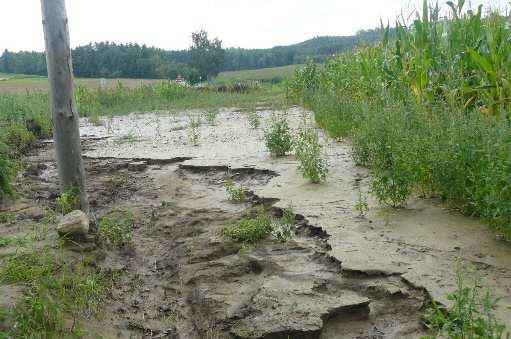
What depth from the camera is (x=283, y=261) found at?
12.3ft

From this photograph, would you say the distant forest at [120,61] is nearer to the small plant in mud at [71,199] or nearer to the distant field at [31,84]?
the distant field at [31,84]

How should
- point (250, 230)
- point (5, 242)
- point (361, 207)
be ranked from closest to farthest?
1. point (5, 242)
2. point (250, 230)
3. point (361, 207)

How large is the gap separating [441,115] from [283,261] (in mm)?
2175

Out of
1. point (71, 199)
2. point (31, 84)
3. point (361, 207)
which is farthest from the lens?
point (31, 84)

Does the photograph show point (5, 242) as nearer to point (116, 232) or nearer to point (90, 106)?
point (116, 232)

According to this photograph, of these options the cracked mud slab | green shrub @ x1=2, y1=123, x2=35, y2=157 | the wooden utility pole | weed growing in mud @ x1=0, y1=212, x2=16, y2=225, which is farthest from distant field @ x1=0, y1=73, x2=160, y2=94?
the wooden utility pole

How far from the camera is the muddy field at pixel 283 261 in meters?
3.01

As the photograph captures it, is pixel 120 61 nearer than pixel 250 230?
No

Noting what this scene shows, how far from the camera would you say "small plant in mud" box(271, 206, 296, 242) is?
166 inches

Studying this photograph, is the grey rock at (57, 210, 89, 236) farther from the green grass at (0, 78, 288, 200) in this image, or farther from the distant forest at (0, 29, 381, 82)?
the distant forest at (0, 29, 381, 82)

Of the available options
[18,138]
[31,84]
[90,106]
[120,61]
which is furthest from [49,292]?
[120,61]

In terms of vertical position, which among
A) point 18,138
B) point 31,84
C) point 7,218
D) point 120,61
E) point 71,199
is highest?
point 120,61

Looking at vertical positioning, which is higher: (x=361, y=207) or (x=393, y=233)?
(x=361, y=207)

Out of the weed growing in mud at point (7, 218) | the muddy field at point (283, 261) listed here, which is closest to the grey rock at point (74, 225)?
the muddy field at point (283, 261)
